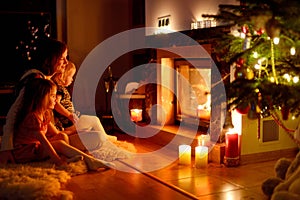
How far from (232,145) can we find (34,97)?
1.42 m

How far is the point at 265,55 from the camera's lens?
2.22 metres

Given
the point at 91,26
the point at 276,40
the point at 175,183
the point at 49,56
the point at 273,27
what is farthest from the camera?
the point at 91,26

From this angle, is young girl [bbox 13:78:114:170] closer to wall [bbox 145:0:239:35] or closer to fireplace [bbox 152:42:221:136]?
fireplace [bbox 152:42:221:136]

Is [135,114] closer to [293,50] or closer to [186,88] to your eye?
[186,88]

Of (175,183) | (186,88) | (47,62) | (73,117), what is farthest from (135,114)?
(175,183)

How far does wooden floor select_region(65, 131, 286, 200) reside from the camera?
2375mm

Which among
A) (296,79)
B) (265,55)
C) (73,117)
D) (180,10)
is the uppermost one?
(180,10)

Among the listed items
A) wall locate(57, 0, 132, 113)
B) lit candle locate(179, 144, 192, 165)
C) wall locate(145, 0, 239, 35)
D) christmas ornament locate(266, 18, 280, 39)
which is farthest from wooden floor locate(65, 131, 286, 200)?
wall locate(57, 0, 132, 113)

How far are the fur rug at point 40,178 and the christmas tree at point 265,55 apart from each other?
1.09 metres

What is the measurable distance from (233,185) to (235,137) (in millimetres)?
491

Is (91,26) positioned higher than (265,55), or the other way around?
(91,26)

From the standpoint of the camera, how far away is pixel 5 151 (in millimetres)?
2834

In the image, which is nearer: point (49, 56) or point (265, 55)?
point (265, 55)

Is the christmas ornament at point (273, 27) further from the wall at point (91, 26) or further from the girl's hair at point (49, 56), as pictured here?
the wall at point (91, 26)
